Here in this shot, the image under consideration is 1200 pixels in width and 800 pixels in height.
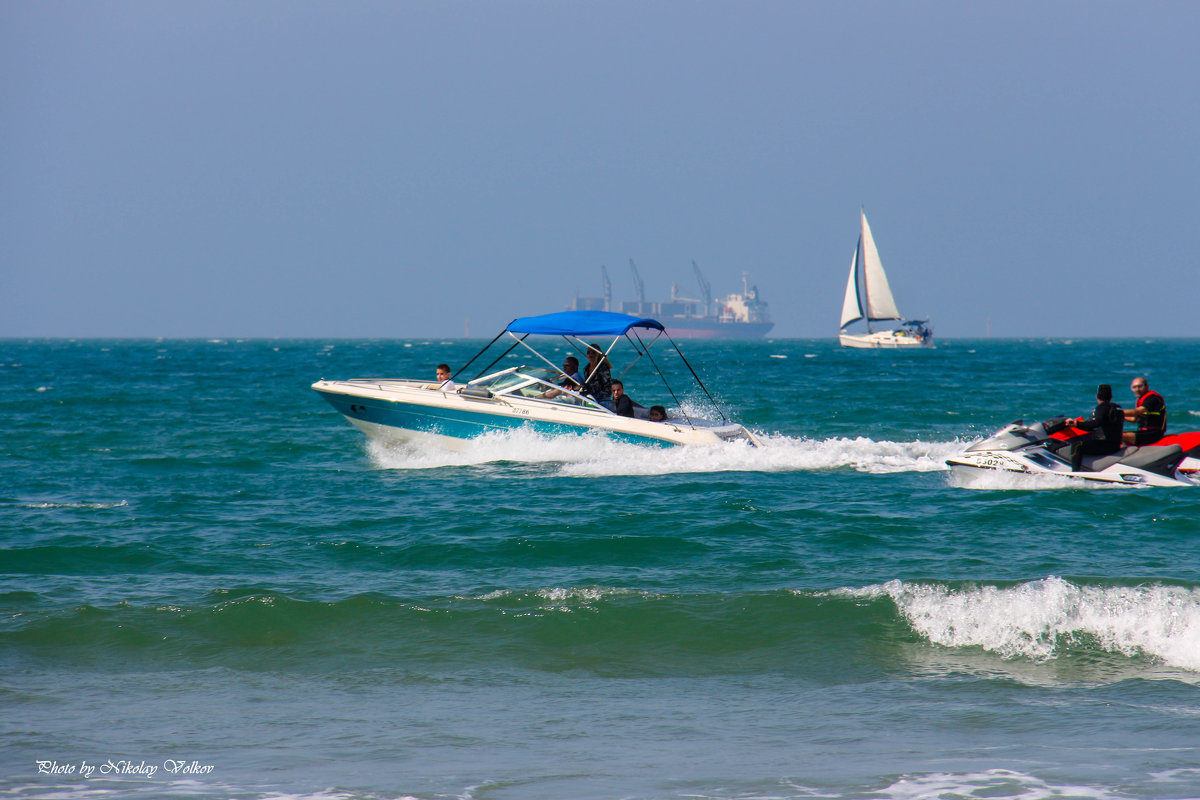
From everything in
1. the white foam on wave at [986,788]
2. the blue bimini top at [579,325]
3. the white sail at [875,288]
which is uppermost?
the white sail at [875,288]

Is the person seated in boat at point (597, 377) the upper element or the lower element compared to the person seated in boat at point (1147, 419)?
upper

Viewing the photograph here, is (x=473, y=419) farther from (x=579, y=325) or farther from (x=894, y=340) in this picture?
(x=894, y=340)

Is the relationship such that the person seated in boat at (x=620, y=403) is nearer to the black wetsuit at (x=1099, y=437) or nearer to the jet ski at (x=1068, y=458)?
the jet ski at (x=1068, y=458)

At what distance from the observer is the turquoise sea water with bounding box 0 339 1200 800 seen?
239 inches

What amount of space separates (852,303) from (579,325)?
95.8 meters

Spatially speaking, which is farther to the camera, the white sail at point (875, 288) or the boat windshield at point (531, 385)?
the white sail at point (875, 288)

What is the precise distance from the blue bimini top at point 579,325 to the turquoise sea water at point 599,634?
209cm

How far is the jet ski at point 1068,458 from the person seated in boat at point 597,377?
19.2 ft

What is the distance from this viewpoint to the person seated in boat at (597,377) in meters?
17.3

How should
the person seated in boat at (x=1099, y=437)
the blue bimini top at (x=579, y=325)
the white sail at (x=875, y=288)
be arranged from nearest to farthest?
1. the person seated in boat at (x=1099, y=437)
2. the blue bimini top at (x=579, y=325)
3. the white sail at (x=875, y=288)

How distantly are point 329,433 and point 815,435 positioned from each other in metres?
11.6

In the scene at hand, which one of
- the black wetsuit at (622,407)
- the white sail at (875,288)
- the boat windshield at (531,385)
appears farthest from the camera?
the white sail at (875,288)

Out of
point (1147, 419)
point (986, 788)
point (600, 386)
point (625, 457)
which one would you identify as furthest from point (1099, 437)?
point (986, 788)

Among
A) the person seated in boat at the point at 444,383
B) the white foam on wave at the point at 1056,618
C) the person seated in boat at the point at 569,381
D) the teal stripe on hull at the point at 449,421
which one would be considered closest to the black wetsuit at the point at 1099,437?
the white foam on wave at the point at 1056,618
